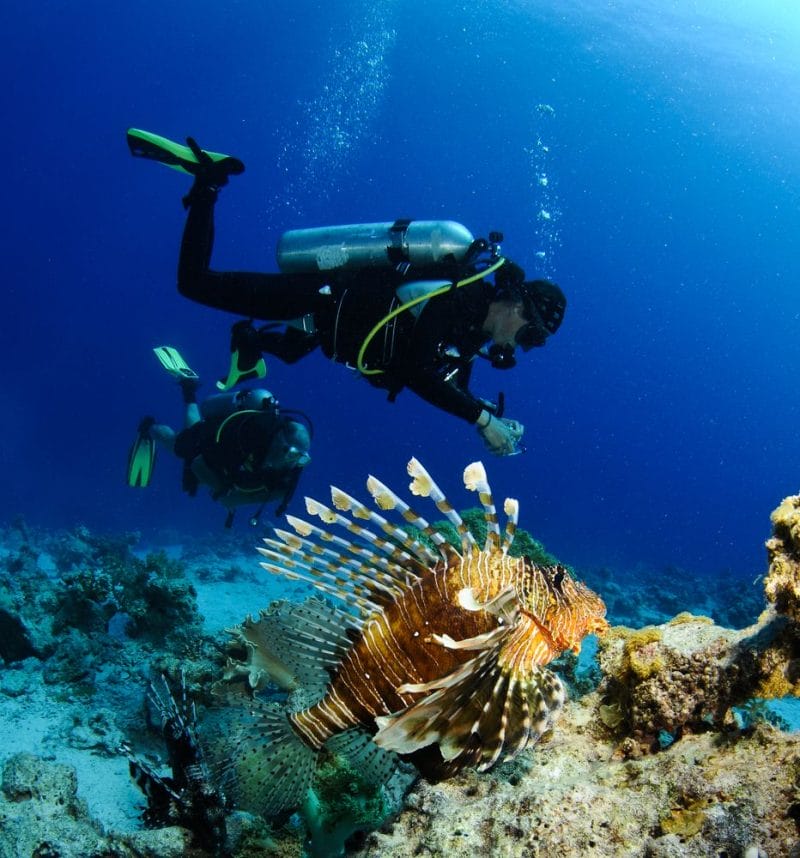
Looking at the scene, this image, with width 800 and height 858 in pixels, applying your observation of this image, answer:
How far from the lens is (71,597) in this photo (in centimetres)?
562

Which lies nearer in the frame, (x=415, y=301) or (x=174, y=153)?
(x=415, y=301)

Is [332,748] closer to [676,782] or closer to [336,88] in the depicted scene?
[676,782]

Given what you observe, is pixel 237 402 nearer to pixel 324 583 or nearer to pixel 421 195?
pixel 324 583

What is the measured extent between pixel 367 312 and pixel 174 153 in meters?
2.76

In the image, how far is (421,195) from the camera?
257 ft

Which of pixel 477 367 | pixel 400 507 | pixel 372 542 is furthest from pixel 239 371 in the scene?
pixel 477 367

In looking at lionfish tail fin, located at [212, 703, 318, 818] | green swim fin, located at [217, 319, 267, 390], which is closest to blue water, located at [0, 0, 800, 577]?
green swim fin, located at [217, 319, 267, 390]

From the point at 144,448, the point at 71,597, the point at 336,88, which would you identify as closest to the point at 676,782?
the point at 71,597

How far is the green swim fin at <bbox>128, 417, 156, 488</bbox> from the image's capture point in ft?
30.9

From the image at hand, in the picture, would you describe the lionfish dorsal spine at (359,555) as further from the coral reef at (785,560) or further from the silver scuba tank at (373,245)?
the silver scuba tank at (373,245)

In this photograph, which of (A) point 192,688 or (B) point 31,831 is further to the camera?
(A) point 192,688

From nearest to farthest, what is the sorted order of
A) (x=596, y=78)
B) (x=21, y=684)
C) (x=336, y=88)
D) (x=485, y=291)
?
(x=21, y=684) → (x=485, y=291) → (x=596, y=78) → (x=336, y=88)

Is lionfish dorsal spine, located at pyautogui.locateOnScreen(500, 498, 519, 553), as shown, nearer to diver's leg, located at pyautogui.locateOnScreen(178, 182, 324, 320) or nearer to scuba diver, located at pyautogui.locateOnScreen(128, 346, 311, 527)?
diver's leg, located at pyautogui.locateOnScreen(178, 182, 324, 320)

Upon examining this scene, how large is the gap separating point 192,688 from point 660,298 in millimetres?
115421
